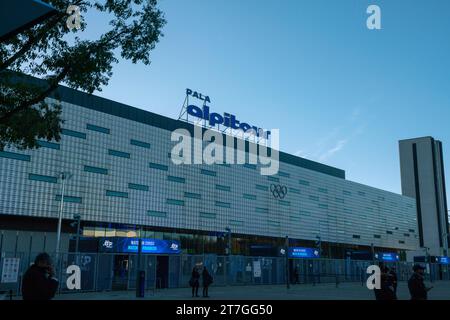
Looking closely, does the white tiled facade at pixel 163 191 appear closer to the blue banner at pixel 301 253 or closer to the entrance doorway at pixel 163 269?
the blue banner at pixel 301 253

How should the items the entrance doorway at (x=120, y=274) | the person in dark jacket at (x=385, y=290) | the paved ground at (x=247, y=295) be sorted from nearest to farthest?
the person in dark jacket at (x=385, y=290) < the paved ground at (x=247, y=295) < the entrance doorway at (x=120, y=274)

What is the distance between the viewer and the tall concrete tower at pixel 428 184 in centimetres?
11525

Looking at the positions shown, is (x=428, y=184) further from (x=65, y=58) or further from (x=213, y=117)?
(x=65, y=58)

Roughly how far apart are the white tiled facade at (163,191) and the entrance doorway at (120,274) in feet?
71.0

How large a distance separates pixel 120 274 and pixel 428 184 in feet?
333

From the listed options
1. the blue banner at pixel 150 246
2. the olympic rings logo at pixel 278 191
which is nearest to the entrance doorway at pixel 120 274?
the blue banner at pixel 150 246

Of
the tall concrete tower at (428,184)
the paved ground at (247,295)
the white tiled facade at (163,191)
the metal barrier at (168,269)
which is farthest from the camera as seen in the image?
the tall concrete tower at (428,184)

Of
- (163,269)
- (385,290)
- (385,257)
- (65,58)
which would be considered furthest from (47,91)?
(385,257)

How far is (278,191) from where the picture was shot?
274 ft

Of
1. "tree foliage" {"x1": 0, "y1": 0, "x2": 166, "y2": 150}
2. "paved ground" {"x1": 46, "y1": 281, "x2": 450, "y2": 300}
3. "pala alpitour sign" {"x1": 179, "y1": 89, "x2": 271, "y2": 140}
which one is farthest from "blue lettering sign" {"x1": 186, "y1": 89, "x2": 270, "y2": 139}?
"tree foliage" {"x1": 0, "y1": 0, "x2": 166, "y2": 150}

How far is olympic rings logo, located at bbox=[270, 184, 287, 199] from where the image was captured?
82.8 meters

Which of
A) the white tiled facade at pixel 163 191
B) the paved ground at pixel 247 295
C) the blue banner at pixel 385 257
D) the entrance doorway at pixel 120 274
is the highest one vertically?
the white tiled facade at pixel 163 191

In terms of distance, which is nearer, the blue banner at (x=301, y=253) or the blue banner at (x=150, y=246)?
the blue banner at (x=150, y=246)
